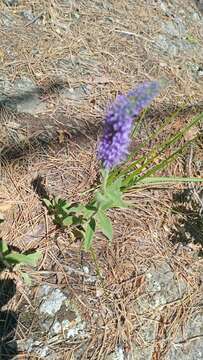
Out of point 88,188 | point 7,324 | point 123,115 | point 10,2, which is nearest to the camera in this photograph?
point 123,115

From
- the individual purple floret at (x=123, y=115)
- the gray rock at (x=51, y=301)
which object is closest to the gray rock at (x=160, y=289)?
the gray rock at (x=51, y=301)

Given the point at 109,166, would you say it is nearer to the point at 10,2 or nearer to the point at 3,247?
the point at 3,247

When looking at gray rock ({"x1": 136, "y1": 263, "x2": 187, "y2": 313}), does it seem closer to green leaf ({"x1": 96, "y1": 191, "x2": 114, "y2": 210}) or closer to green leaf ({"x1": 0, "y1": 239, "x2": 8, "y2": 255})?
green leaf ({"x1": 96, "y1": 191, "x2": 114, "y2": 210})

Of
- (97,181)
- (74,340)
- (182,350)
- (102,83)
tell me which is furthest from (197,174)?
(74,340)

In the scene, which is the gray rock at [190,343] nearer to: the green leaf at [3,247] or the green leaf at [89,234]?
the green leaf at [89,234]

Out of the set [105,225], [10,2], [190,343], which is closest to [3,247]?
[105,225]

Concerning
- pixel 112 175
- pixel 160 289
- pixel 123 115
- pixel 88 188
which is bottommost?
pixel 160 289
